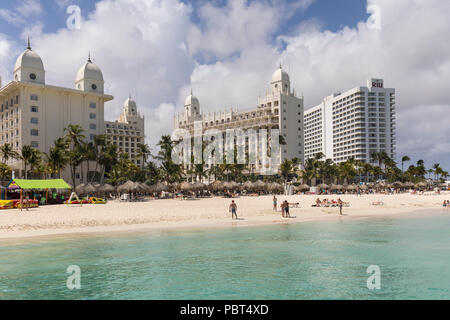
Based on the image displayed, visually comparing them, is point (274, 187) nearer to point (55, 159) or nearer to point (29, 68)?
point (55, 159)

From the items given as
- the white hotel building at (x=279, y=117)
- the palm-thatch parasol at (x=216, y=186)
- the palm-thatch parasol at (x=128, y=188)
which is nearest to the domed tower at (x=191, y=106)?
the white hotel building at (x=279, y=117)

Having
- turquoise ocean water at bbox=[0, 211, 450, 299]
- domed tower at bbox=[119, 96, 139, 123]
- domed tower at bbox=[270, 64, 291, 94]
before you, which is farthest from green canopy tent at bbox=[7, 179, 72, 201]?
domed tower at bbox=[119, 96, 139, 123]

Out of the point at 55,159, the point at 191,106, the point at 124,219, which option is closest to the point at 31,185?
the point at 55,159

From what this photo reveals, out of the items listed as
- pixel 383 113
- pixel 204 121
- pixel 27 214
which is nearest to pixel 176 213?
pixel 27 214

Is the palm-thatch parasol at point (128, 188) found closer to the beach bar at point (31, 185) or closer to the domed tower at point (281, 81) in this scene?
the beach bar at point (31, 185)

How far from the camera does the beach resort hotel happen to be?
196 feet

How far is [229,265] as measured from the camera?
13711mm

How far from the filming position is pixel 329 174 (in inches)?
3339

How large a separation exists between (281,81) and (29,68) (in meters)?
69.4

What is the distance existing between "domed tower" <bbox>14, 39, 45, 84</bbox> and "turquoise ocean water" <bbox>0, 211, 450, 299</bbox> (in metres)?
50.1

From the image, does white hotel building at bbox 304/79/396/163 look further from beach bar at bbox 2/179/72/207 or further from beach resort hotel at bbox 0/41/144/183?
beach bar at bbox 2/179/72/207

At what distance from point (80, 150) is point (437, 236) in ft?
158

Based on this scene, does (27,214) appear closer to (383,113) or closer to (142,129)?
(142,129)
